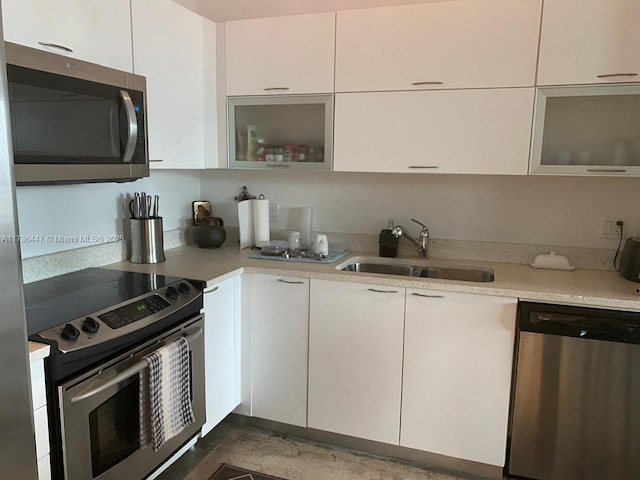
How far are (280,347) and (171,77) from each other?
1421 millimetres

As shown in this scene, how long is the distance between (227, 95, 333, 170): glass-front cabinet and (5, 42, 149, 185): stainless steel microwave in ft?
2.38

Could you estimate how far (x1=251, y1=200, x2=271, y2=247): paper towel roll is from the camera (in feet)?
9.12

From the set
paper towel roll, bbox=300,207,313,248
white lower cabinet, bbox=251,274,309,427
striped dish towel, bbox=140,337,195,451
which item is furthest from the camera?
paper towel roll, bbox=300,207,313,248

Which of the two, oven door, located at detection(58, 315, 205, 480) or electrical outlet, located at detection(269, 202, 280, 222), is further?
electrical outlet, located at detection(269, 202, 280, 222)

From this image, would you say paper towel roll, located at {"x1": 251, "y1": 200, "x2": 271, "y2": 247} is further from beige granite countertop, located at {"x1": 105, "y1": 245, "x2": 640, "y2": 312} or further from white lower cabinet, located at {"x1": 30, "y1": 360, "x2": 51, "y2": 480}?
white lower cabinet, located at {"x1": 30, "y1": 360, "x2": 51, "y2": 480}

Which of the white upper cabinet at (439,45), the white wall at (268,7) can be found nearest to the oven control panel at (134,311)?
the white upper cabinet at (439,45)

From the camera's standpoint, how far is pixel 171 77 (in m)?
2.31

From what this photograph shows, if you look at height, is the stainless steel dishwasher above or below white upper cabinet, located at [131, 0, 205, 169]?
below

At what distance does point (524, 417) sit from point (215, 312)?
56.3 inches

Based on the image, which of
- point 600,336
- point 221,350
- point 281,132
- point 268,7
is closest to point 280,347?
point 221,350

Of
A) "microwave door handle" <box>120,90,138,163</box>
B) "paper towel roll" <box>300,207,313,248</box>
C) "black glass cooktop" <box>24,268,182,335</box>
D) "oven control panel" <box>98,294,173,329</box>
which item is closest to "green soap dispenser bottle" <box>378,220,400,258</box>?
"paper towel roll" <box>300,207,313,248</box>

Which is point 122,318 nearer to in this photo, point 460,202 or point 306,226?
point 306,226

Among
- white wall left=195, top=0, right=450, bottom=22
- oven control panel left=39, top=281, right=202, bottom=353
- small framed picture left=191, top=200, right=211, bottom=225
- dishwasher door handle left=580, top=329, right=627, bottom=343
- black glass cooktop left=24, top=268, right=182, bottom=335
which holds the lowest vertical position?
dishwasher door handle left=580, top=329, right=627, bottom=343

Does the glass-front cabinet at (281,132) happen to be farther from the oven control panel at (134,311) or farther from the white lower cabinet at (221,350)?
the oven control panel at (134,311)
